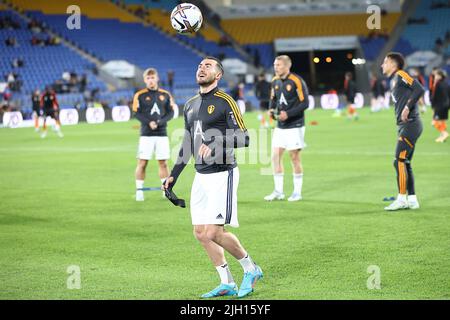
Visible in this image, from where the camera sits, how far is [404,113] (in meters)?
12.0


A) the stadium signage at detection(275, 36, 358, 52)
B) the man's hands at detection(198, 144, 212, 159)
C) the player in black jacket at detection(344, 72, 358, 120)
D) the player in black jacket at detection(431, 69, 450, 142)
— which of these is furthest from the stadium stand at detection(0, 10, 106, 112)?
the man's hands at detection(198, 144, 212, 159)

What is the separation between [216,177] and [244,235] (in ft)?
11.1

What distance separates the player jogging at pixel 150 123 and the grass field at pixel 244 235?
0.72m

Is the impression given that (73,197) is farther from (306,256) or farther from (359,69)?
(359,69)

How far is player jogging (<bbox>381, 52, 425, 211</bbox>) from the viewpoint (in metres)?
12.0

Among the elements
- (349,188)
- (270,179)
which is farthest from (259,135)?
(349,188)

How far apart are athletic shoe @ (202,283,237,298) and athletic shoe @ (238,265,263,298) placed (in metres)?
0.09

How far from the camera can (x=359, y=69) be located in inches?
2478

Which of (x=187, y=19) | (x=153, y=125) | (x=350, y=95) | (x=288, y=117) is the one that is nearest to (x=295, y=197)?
(x=288, y=117)

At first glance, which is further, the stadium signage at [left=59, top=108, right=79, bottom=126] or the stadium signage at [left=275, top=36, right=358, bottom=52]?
the stadium signage at [left=275, top=36, right=358, bottom=52]

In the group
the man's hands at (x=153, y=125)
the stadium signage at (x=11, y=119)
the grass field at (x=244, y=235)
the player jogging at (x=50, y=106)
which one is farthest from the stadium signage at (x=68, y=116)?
the man's hands at (x=153, y=125)

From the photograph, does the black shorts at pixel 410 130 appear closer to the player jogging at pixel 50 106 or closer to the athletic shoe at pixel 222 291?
the athletic shoe at pixel 222 291

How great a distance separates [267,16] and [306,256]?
188 feet

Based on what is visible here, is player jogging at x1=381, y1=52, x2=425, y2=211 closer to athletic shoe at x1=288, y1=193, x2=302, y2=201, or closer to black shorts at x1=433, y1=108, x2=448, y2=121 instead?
athletic shoe at x1=288, y1=193, x2=302, y2=201
